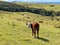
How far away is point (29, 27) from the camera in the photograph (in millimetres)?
22078

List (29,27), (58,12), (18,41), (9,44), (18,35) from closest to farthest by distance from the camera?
1. (9,44)
2. (18,41)
3. (18,35)
4. (29,27)
5. (58,12)

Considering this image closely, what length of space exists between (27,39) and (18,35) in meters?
1.63

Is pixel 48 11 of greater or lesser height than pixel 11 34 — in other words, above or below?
below

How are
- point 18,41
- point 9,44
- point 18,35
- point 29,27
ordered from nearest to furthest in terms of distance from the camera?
point 9,44 → point 18,41 → point 18,35 → point 29,27

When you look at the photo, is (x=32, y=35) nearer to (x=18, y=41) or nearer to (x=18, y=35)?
(x=18, y=35)

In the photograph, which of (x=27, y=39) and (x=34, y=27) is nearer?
(x=27, y=39)

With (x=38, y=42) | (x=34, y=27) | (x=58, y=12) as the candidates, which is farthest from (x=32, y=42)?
(x=58, y=12)

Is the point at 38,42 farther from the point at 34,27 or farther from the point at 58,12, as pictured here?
the point at 58,12

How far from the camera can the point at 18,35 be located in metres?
20.1

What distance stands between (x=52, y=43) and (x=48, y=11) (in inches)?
2325

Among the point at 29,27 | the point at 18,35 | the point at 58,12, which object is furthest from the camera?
the point at 58,12

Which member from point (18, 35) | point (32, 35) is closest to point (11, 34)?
point (18, 35)

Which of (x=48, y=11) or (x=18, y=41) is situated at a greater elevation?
(x=18, y=41)

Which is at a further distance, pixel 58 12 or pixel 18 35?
pixel 58 12
